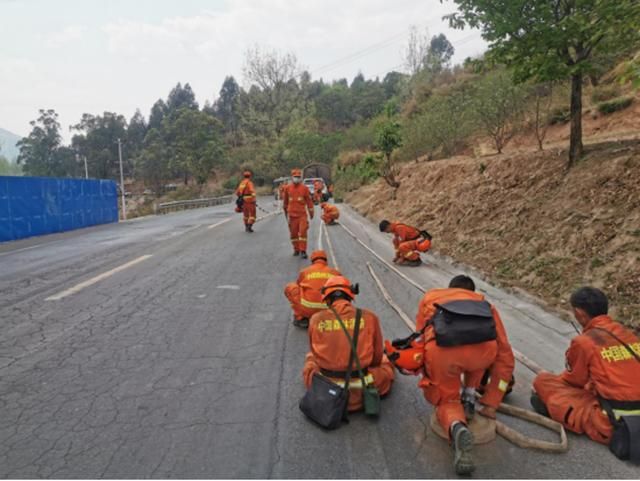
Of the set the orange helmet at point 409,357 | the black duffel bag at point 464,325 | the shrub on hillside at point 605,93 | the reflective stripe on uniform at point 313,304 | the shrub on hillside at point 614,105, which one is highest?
the shrub on hillside at point 605,93

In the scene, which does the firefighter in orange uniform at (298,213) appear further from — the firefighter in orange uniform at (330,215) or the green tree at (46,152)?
the green tree at (46,152)

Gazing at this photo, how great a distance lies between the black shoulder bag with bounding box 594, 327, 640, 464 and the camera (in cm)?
300

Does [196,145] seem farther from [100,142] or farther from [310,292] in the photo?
[310,292]

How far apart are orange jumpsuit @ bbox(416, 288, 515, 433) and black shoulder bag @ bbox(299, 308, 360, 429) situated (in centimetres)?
59

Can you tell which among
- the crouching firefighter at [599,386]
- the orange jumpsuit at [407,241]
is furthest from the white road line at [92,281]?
the crouching firefighter at [599,386]

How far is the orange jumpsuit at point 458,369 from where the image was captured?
3297 millimetres

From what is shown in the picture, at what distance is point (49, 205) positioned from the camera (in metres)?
18.0

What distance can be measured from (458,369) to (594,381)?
933 mm

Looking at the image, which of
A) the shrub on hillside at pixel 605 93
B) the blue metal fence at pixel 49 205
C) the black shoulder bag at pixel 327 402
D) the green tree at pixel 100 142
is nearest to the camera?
the black shoulder bag at pixel 327 402

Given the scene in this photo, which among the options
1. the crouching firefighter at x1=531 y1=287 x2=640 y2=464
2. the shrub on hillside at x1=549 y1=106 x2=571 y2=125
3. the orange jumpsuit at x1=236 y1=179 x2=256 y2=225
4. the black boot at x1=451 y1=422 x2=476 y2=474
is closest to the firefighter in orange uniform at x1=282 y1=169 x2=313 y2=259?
the orange jumpsuit at x1=236 y1=179 x2=256 y2=225

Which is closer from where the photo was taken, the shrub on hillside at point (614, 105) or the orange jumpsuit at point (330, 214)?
the shrub on hillside at point (614, 105)

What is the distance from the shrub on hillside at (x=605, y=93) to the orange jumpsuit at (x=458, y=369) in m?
16.3

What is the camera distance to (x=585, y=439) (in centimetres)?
334

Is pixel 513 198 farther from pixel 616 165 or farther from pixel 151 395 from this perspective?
pixel 151 395
